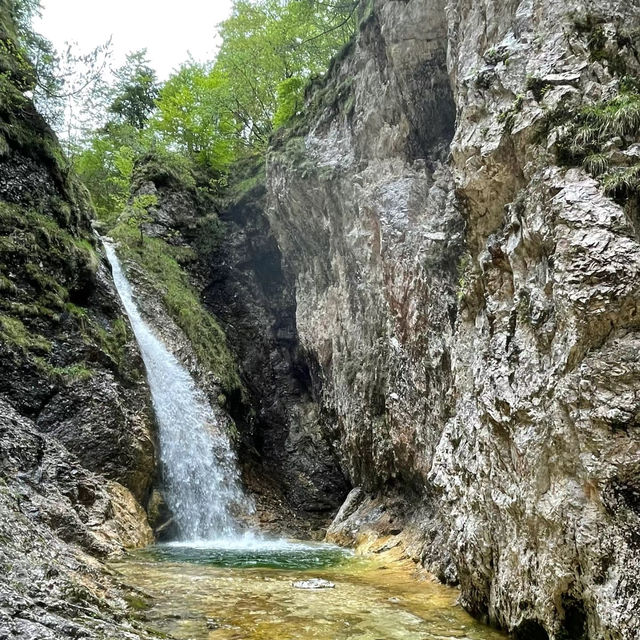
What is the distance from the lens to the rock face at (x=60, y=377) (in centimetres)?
720

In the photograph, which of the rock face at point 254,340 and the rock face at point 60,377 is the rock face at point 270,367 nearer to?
the rock face at point 254,340

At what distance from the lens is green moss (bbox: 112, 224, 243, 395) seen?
17578mm

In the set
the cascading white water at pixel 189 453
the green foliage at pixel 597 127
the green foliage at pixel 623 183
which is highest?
the green foliage at pixel 597 127

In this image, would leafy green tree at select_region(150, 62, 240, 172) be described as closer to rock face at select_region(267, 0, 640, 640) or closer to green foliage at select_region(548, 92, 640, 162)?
rock face at select_region(267, 0, 640, 640)

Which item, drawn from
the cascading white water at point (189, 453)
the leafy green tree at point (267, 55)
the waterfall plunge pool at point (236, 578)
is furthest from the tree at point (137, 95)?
the waterfall plunge pool at point (236, 578)

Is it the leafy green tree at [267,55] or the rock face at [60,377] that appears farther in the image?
the leafy green tree at [267,55]

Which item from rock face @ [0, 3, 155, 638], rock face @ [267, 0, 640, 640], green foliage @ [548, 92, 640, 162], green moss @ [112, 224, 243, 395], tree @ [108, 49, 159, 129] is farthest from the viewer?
tree @ [108, 49, 159, 129]

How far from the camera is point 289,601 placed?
18.5ft

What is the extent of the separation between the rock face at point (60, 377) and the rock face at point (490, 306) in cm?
380

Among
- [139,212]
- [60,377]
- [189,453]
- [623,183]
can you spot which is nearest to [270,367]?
[189,453]

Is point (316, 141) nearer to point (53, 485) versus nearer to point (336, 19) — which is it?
point (336, 19)

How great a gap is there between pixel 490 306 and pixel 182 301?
13748mm

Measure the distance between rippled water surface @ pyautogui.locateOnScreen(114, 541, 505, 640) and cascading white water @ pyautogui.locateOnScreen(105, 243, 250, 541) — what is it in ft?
12.6

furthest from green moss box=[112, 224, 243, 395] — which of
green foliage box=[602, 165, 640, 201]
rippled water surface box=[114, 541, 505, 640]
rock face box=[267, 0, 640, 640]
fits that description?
green foliage box=[602, 165, 640, 201]
